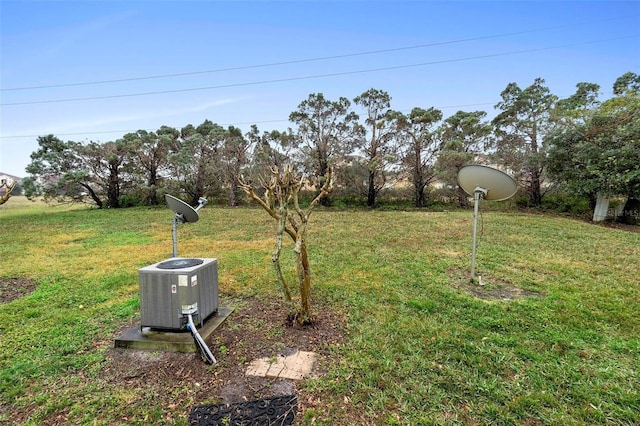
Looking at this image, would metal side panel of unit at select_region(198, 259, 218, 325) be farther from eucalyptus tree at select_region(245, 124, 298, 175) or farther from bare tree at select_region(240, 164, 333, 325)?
eucalyptus tree at select_region(245, 124, 298, 175)

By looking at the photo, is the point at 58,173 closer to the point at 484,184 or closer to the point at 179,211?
the point at 179,211

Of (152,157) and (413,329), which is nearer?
(413,329)

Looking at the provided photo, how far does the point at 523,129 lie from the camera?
11.5 m

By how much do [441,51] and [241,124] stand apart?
980 cm

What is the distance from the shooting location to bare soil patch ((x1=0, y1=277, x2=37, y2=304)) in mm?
3367

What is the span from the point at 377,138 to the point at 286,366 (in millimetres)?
12508

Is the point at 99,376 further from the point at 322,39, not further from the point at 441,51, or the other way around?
the point at 441,51

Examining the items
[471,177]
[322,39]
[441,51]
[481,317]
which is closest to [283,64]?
[322,39]

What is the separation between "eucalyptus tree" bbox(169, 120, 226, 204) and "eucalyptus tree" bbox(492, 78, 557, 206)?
13.1 m

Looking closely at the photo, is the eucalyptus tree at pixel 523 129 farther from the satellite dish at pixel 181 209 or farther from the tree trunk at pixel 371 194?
the satellite dish at pixel 181 209

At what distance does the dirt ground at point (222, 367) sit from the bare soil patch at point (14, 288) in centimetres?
211

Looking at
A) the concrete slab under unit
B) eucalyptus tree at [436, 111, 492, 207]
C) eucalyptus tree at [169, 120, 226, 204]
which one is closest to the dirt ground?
the concrete slab under unit

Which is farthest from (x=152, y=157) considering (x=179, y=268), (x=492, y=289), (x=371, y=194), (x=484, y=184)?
(x=492, y=289)

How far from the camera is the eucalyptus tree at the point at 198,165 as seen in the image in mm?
13641
